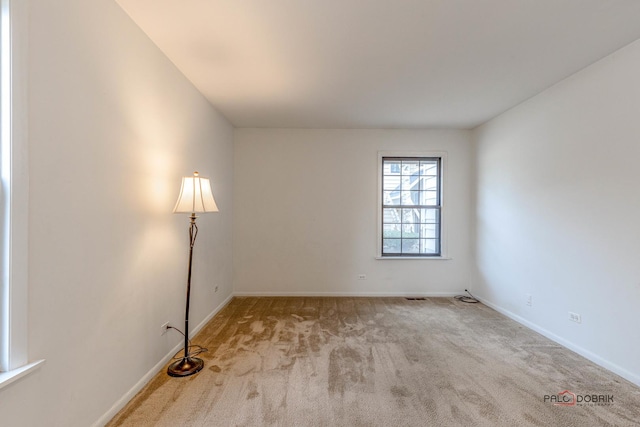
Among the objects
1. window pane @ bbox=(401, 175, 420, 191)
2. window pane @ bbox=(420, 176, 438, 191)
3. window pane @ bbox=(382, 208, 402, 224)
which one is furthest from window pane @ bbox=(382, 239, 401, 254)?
window pane @ bbox=(420, 176, 438, 191)

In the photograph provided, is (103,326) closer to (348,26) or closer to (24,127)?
(24,127)

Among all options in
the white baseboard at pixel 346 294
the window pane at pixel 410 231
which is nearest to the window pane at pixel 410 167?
the window pane at pixel 410 231

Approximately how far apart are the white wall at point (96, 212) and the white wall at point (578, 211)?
3.84 m

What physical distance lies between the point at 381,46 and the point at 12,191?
250cm

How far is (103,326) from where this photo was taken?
1677mm

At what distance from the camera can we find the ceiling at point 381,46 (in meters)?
1.83

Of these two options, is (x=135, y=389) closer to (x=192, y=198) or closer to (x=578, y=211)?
(x=192, y=198)

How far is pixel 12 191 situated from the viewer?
1174mm

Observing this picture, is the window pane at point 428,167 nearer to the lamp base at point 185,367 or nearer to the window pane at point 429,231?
the window pane at point 429,231

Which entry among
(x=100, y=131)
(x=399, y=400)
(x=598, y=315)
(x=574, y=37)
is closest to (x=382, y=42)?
(x=574, y=37)

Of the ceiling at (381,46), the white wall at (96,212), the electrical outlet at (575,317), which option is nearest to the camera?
the white wall at (96,212)

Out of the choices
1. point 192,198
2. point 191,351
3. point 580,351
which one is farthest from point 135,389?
point 580,351

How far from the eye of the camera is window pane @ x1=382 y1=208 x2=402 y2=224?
14.9 ft

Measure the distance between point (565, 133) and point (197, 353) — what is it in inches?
167
